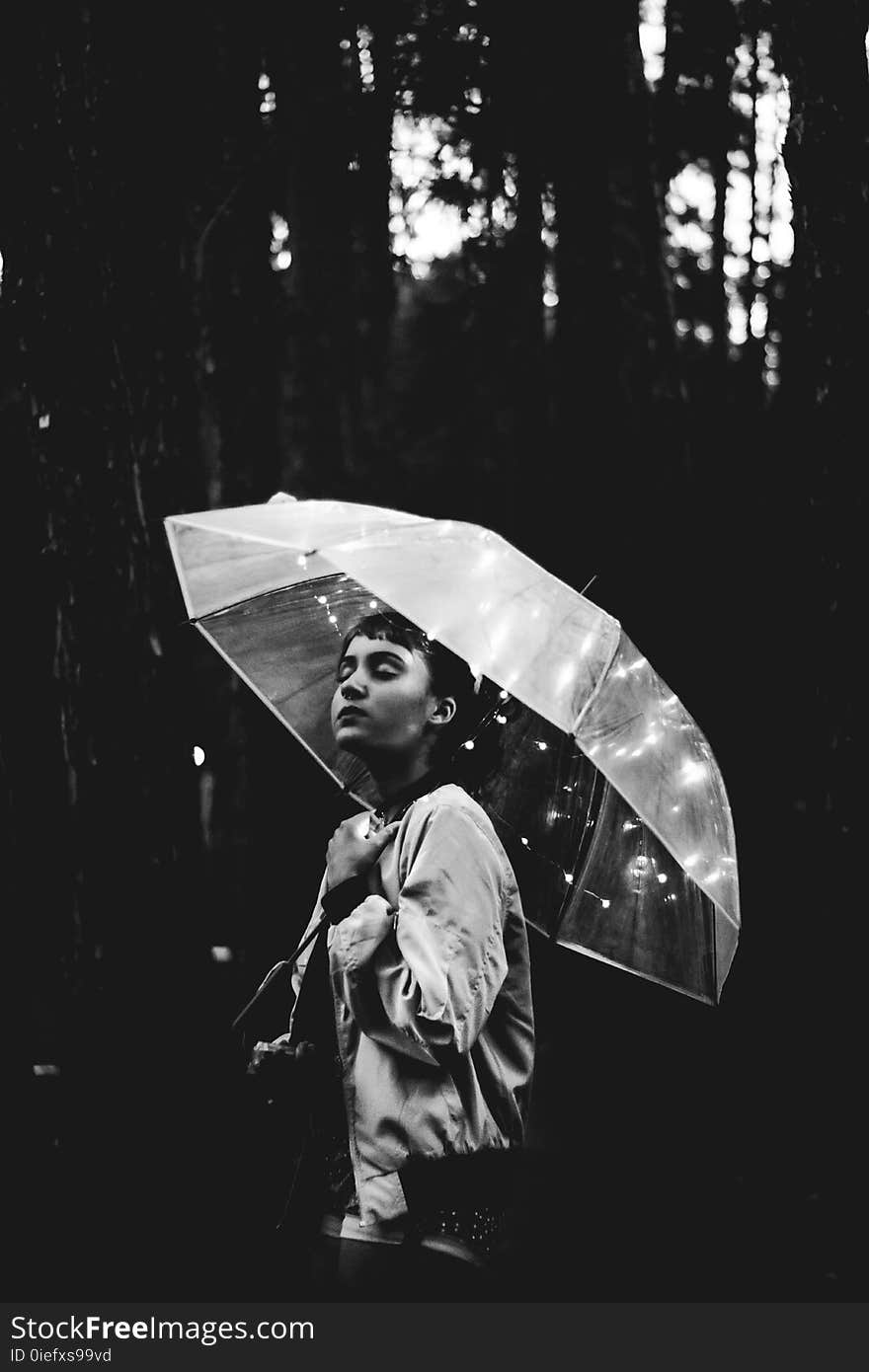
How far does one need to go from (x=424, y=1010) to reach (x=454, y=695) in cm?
84

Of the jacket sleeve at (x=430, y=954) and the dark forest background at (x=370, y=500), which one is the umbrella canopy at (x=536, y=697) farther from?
the dark forest background at (x=370, y=500)

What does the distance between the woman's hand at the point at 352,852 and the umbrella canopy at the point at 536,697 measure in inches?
16.0

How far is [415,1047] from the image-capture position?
2.36 meters

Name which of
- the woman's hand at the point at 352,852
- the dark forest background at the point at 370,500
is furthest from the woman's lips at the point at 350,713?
the dark forest background at the point at 370,500

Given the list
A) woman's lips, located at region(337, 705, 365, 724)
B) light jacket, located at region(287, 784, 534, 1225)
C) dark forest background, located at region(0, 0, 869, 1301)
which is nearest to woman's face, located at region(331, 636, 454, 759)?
woman's lips, located at region(337, 705, 365, 724)

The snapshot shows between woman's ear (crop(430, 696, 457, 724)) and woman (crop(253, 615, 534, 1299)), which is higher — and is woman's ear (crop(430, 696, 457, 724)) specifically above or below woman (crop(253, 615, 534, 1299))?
above

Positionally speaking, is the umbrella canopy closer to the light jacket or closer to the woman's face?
the woman's face

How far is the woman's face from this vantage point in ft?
9.05

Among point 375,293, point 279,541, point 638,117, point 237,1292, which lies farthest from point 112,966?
point 375,293

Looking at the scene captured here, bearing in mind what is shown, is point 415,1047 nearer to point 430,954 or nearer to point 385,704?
point 430,954

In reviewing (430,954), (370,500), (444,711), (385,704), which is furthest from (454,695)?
(370,500)

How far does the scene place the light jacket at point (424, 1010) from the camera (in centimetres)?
231

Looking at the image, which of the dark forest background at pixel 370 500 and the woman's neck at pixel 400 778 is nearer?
the woman's neck at pixel 400 778

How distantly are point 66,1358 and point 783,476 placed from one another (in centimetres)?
598
